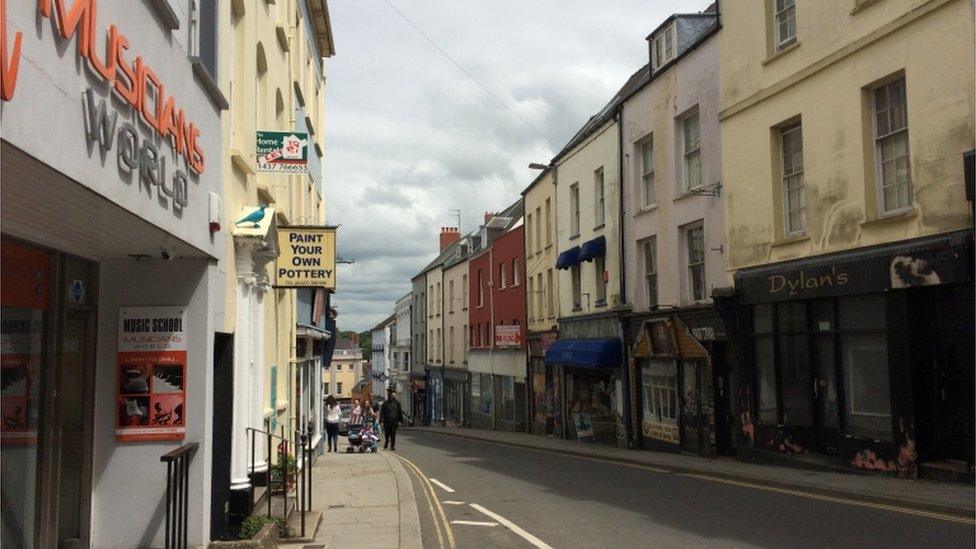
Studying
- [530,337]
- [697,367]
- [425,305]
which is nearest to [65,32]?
[697,367]

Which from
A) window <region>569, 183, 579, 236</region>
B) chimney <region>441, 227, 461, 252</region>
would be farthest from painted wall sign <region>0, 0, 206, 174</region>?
chimney <region>441, 227, 461, 252</region>

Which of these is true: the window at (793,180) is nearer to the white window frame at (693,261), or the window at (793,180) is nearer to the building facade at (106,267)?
the white window frame at (693,261)

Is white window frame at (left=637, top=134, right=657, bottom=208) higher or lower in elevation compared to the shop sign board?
higher

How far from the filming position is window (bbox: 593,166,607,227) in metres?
27.7

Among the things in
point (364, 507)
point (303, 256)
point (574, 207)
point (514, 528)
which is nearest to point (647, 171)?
point (574, 207)

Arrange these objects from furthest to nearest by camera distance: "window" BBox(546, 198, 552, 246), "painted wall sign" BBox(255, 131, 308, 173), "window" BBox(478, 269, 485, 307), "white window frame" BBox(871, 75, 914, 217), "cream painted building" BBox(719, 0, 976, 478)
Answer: "window" BBox(478, 269, 485, 307) → "window" BBox(546, 198, 552, 246) → "white window frame" BBox(871, 75, 914, 217) → "cream painted building" BBox(719, 0, 976, 478) → "painted wall sign" BBox(255, 131, 308, 173)

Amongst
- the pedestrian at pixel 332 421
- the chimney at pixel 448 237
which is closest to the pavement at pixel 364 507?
the pedestrian at pixel 332 421

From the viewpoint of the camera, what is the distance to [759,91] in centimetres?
1808

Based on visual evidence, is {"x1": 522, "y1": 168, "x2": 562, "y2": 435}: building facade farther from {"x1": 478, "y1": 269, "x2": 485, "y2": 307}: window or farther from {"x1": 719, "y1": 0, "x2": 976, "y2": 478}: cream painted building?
{"x1": 719, "y1": 0, "x2": 976, "y2": 478}: cream painted building

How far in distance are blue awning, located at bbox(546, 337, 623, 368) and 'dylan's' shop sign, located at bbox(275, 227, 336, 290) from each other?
44.1 ft

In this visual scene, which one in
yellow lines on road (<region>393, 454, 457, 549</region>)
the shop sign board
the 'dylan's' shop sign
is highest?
the 'dylan's' shop sign

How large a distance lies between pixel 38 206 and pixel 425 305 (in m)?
58.3

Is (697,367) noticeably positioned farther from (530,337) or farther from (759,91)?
(530,337)

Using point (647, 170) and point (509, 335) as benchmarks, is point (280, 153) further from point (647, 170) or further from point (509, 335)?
point (509, 335)
